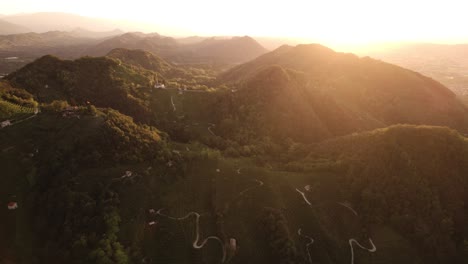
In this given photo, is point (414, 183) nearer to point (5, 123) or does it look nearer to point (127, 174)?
point (127, 174)

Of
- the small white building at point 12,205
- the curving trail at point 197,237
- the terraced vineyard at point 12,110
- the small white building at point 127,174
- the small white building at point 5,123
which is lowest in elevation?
the curving trail at point 197,237

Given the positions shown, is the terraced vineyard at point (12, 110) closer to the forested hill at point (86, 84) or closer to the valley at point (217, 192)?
the valley at point (217, 192)

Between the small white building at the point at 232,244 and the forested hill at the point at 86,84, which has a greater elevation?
the forested hill at the point at 86,84

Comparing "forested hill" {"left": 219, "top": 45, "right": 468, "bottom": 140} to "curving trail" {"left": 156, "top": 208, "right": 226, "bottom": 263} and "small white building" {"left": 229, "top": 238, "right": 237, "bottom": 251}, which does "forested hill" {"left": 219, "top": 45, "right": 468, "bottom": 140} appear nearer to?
"curving trail" {"left": 156, "top": 208, "right": 226, "bottom": 263}

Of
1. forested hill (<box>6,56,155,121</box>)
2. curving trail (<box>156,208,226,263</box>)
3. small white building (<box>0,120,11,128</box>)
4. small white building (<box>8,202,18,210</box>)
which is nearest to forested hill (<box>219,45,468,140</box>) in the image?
forested hill (<box>6,56,155,121</box>)

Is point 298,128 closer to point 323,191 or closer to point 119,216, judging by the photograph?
point 323,191

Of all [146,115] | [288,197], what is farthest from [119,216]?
[146,115]

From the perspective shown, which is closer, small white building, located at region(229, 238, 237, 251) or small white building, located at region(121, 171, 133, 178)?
small white building, located at region(229, 238, 237, 251)

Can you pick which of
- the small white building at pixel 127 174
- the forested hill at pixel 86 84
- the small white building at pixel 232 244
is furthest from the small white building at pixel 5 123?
the small white building at pixel 232 244

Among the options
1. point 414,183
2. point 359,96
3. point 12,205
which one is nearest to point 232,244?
point 414,183
